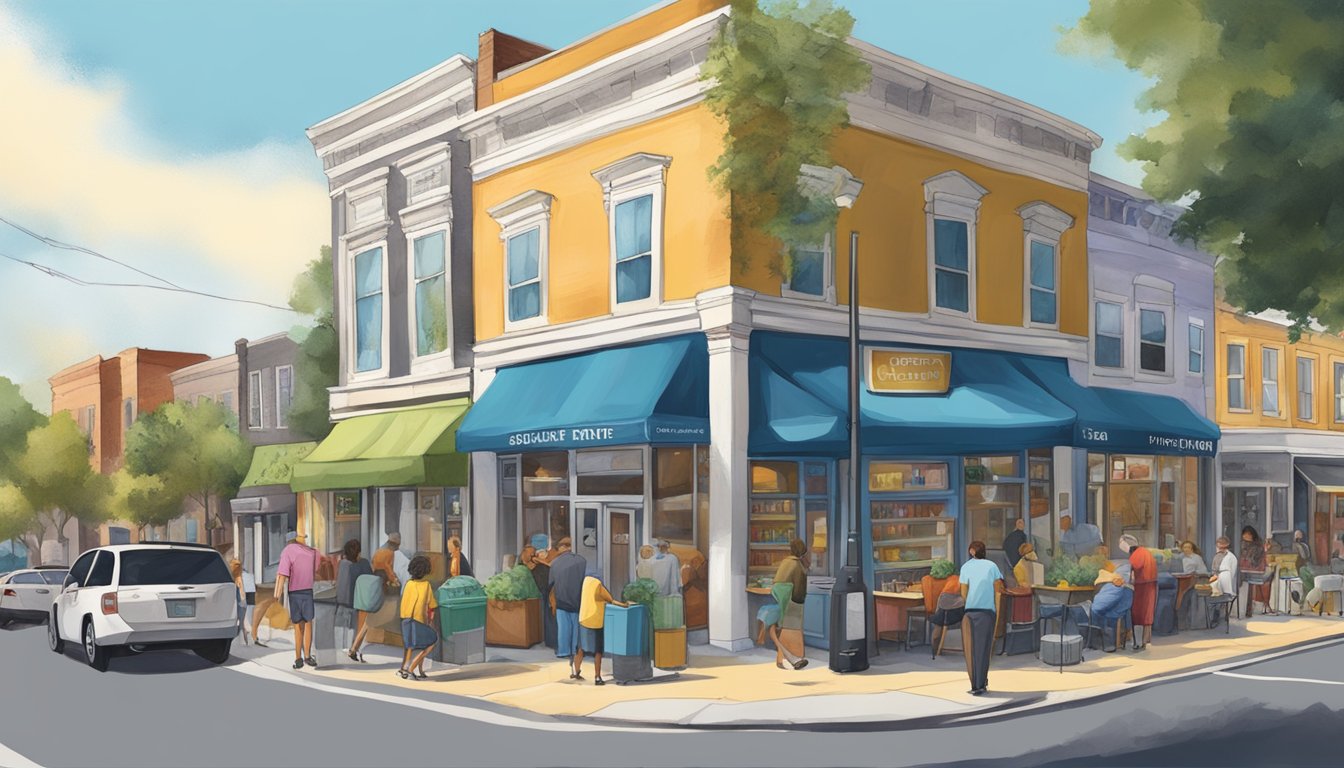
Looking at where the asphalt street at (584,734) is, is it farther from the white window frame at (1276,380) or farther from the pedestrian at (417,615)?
the white window frame at (1276,380)

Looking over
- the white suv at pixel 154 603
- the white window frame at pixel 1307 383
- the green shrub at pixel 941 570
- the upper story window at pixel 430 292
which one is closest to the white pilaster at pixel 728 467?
the green shrub at pixel 941 570

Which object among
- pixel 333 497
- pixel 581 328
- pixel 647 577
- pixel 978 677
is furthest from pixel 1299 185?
pixel 333 497

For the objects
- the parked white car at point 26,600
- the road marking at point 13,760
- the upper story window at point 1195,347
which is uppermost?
the upper story window at point 1195,347

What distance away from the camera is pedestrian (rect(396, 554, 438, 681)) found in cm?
1520

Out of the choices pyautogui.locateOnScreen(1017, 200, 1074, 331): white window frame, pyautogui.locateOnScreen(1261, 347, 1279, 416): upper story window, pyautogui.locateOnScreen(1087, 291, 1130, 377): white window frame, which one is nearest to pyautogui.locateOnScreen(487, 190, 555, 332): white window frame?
pyautogui.locateOnScreen(1017, 200, 1074, 331): white window frame

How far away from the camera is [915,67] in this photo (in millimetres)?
20125

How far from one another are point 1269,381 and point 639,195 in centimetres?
2012

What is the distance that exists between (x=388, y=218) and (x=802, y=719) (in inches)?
660

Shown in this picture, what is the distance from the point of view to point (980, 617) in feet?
44.4

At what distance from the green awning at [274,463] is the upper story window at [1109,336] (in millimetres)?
20259

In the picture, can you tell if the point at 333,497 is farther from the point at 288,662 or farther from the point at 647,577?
the point at 647,577

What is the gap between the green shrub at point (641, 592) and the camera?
1534 cm

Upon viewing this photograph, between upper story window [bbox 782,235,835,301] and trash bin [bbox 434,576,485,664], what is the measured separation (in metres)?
6.75

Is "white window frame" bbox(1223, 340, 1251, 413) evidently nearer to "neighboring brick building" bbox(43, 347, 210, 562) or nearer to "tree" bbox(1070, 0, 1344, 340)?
"tree" bbox(1070, 0, 1344, 340)
